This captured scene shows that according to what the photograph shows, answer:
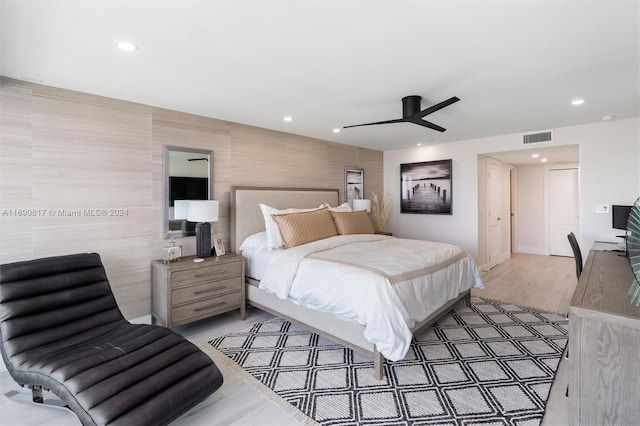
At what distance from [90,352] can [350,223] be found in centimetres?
308

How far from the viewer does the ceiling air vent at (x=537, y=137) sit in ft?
Result: 14.2

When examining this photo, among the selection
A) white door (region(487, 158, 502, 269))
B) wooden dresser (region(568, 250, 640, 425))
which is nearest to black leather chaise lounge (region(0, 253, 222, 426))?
wooden dresser (region(568, 250, 640, 425))

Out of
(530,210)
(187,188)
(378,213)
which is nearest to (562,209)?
(530,210)

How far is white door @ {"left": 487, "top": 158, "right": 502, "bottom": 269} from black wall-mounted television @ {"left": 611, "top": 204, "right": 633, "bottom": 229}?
1.84 metres

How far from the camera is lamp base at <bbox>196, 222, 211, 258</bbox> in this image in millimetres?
3311

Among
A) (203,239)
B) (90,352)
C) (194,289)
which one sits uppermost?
(203,239)

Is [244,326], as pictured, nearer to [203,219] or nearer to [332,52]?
[203,219]

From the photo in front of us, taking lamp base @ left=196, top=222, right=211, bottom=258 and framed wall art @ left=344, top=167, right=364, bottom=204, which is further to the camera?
framed wall art @ left=344, top=167, right=364, bottom=204

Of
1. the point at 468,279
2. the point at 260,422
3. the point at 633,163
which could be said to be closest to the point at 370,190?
the point at 468,279

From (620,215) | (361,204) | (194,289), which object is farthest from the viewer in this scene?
(361,204)

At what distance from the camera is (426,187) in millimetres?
5648

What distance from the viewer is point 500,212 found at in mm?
6105

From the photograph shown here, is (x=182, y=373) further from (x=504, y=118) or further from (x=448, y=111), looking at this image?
(x=504, y=118)

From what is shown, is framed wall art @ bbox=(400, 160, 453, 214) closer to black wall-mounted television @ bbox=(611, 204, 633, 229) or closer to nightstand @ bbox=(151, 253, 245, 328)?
black wall-mounted television @ bbox=(611, 204, 633, 229)
